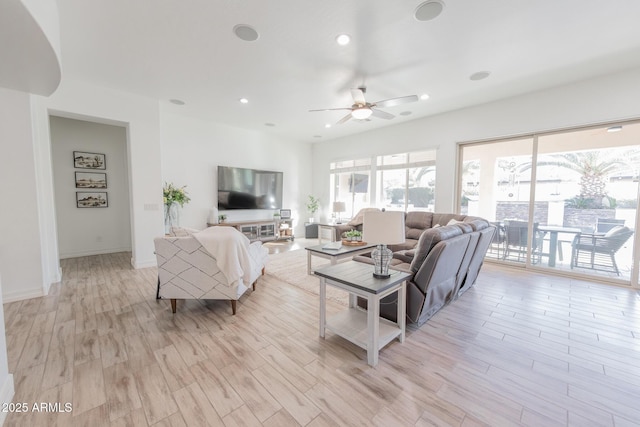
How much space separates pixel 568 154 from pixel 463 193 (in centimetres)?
168

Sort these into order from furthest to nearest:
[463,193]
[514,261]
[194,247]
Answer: [463,193] < [514,261] < [194,247]

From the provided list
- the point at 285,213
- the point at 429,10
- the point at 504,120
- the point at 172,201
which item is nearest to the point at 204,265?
A: the point at 172,201

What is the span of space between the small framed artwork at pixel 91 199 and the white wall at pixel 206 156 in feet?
4.86

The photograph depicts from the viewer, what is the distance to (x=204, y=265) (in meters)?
2.60

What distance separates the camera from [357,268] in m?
2.38

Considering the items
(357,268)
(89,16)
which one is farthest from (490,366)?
(89,16)

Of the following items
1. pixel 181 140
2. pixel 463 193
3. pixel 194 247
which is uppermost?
pixel 181 140

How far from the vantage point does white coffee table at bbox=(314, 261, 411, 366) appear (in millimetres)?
1903

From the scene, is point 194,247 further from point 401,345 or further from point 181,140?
point 181,140

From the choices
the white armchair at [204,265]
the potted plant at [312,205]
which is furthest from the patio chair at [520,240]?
the potted plant at [312,205]


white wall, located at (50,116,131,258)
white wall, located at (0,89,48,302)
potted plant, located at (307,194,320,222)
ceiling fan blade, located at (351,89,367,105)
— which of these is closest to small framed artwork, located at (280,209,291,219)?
potted plant, located at (307,194,320,222)

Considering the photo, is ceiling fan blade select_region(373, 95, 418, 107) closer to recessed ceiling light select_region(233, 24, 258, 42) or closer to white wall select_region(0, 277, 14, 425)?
recessed ceiling light select_region(233, 24, 258, 42)

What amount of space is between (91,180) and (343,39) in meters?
5.87

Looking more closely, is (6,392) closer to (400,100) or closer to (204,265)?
(204,265)
